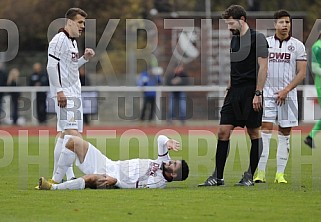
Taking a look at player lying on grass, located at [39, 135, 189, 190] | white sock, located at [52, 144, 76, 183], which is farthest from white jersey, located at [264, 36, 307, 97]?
white sock, located at [52, 144, 76, 183]

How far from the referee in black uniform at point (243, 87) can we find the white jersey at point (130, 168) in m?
1.13

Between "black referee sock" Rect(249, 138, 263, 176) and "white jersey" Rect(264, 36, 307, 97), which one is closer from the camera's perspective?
"black referee sock" Rect(249, 138, 263, 176)

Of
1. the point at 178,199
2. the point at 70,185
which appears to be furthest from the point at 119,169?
the point at 178,199

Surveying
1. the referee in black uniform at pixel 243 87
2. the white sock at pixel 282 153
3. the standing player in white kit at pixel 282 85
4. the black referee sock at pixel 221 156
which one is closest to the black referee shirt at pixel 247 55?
the referee in black uniform at pixel 243 87

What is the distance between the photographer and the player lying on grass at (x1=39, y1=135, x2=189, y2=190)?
1254 centimetres

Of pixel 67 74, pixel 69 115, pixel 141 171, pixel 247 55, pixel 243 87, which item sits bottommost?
pixel 141 171

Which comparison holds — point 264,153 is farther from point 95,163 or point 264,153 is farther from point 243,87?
point 95,163

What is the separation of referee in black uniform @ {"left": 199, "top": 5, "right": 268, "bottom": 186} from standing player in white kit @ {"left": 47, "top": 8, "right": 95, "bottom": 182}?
209 cm

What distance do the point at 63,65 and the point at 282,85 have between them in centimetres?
341

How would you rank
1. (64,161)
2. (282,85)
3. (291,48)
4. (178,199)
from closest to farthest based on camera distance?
(178,199) → (64,161) → (291,48) → (282,85)

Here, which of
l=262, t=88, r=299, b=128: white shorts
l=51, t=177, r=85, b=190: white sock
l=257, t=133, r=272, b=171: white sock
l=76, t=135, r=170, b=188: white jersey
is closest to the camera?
l=51, t=177, r=85, b=190: white sock

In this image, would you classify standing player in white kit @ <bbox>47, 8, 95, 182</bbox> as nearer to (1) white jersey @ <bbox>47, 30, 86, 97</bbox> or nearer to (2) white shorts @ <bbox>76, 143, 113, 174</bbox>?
(1) white jersey @ <bbox>47, 30, 86, 97</bbox>

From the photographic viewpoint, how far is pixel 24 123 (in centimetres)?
3325

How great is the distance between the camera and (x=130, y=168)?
12.6 metres
